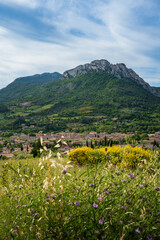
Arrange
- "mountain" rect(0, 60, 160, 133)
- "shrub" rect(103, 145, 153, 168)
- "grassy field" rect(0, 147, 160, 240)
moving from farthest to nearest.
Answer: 1. "mountain" rect(0, 60, 160, 133)
2. "shrub" rect(103, 145, 153, 168)
3. "grassy field" rect(0, 147, 160, 240)

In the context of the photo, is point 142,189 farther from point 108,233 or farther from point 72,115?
point 72,115

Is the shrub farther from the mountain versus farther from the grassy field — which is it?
the mountain

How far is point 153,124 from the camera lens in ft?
403

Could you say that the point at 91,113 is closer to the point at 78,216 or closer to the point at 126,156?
the point at 126,156

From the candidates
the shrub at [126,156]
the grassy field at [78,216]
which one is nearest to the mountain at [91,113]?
the shrub at [126,156]

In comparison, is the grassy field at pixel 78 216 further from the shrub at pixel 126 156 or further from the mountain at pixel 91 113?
the mountain at pixel 91 113

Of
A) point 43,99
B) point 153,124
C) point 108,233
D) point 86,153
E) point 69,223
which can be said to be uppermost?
point 43,99

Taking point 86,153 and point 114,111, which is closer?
point 86,153

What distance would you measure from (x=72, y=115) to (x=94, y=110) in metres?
23.8

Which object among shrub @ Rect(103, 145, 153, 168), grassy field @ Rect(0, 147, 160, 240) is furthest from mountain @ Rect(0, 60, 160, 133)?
grassy field @ Rect(0, 147, 160, 240)

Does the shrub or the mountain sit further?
the mountain

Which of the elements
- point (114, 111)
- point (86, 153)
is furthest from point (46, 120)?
point (86, 153)

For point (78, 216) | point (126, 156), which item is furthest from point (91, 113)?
point (78, 216)

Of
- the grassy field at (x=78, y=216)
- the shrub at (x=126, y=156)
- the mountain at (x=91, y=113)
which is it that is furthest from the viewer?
the mountain at (x=91, y=113)
